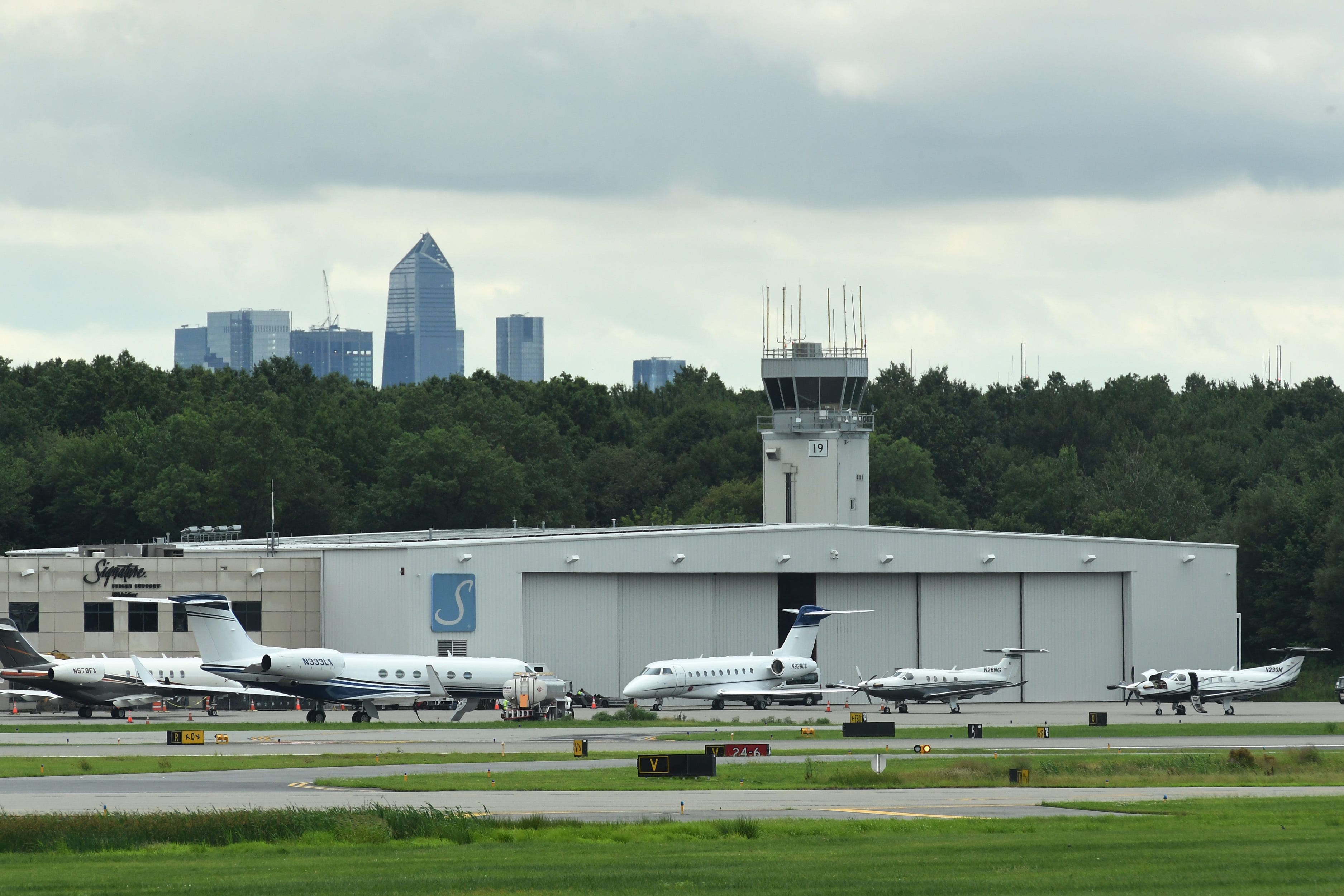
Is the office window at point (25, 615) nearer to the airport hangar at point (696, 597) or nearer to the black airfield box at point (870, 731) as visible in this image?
the airport hangar at point (696, 597)

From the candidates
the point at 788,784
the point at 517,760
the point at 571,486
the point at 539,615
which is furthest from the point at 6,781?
the point at 571,486

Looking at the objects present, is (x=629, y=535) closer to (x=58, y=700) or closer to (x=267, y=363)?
(x=58, y=700)

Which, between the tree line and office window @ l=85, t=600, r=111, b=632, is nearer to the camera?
office window @ l=85, t=600, r=111, b=632

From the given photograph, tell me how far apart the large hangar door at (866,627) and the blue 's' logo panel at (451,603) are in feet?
58.0

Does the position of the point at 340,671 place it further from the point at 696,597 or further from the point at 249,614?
the point at 696,597

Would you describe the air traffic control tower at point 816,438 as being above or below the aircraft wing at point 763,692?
above

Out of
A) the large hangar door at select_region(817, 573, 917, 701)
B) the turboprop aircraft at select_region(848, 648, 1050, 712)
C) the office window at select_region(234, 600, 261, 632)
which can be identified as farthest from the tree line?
the office window at select_region(234, 600, 261, 632)

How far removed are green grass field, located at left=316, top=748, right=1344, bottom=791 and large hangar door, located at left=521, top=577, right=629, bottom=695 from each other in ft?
108

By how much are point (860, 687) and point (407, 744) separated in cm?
2683

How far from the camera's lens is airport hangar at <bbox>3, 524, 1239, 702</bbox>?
76500 millimetres

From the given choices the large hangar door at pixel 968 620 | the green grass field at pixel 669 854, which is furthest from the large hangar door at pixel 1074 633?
the green grass field at pixel 669 854

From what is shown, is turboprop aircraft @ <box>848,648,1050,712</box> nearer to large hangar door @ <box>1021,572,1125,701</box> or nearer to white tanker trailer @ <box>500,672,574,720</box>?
large hangar door @ <box>1021,572,1125,701</box>

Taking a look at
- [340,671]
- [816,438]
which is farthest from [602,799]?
[816,438]

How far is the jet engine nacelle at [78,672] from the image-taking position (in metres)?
67.4
